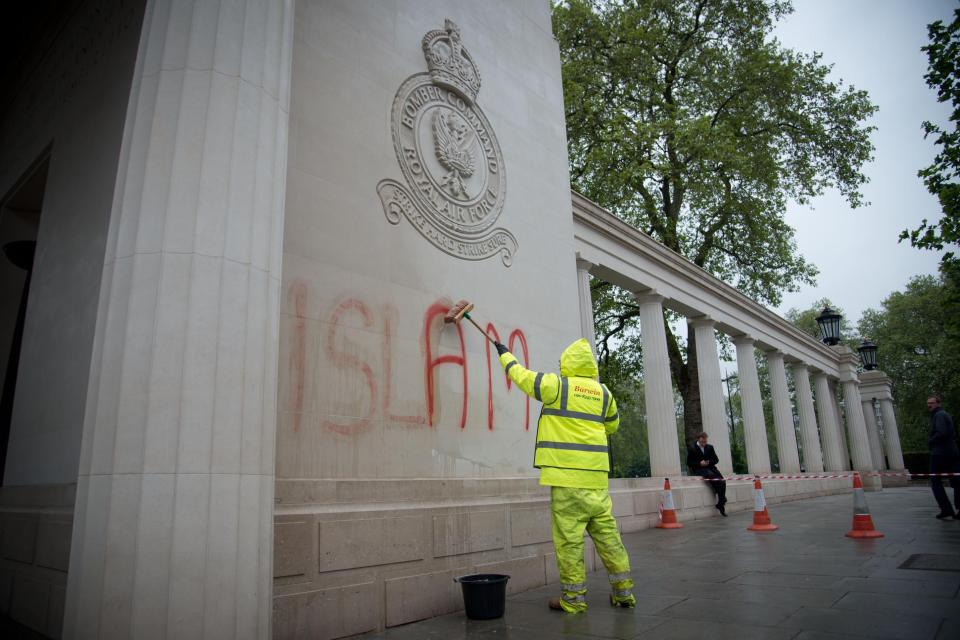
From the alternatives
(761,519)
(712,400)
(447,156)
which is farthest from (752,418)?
(447,156)

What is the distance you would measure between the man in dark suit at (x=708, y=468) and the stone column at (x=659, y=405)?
0.44m

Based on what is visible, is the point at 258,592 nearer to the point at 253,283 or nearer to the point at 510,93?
the point at 253,283

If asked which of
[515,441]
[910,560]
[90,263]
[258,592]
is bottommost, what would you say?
[910,560]

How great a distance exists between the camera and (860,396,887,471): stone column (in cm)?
2831

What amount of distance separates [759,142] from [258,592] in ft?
77.6

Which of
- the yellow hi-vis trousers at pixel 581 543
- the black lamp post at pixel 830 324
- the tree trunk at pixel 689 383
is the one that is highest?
the black lamp post at pixel 830 324

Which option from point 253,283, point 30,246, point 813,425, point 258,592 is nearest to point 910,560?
point 258,592

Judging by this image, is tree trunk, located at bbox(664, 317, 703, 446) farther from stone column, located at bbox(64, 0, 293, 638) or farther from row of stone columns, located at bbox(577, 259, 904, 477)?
stone column, located at bbox(64, 0, 293, 638)

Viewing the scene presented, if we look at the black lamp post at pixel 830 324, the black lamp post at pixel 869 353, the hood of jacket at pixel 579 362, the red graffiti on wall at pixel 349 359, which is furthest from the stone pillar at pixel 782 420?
the red graffiti on wall at pixel 349 359

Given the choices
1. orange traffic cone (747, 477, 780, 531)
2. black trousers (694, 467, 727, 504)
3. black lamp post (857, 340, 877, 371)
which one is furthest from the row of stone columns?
orange traffic cone (747, 477, 780, 531)

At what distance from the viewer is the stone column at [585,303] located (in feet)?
37.8

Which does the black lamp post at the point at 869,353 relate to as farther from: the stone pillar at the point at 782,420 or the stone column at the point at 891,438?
the stone column at the point at 891,438

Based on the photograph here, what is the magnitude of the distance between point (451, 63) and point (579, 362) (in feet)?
13.5

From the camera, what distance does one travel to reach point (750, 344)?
19.3 metres
